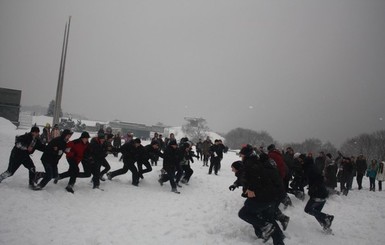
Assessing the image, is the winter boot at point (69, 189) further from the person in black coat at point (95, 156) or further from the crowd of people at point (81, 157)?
the person in black coat at point (95, 156)

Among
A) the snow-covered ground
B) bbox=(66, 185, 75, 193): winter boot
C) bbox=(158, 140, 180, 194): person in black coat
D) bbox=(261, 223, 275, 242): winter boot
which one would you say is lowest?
the snow-covered ground

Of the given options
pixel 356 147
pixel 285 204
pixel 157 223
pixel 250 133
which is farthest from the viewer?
pixel 250 133

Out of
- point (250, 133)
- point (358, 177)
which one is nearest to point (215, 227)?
point (358, 177)

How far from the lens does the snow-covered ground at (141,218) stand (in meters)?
5.90

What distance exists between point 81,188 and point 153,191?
8.57 ft

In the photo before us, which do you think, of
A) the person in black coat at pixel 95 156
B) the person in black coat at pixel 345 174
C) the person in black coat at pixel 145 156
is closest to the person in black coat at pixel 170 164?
the person in black coat at pixel 145 156

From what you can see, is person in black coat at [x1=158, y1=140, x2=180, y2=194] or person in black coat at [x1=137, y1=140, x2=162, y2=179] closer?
person in black coat at [x1=158, y1=140, x2=180, y2=194]

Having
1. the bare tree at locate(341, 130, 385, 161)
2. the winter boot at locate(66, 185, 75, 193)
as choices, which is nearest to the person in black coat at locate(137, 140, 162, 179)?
the winter boot at locate(66, 185, 75, 193)

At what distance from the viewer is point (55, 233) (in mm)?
5746

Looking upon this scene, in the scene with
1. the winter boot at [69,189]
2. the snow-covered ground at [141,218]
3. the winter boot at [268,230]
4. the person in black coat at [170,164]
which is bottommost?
the snow-covered ground at [141,218]

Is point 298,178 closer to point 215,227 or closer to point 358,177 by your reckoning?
point 215,227

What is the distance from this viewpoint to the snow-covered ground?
5902 millimetres

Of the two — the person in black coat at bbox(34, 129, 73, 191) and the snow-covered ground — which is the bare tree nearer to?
the snow-covered ground

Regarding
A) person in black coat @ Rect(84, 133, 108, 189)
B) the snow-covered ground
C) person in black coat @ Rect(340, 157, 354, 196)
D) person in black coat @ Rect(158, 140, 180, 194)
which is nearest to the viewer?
the snow-covered ground
